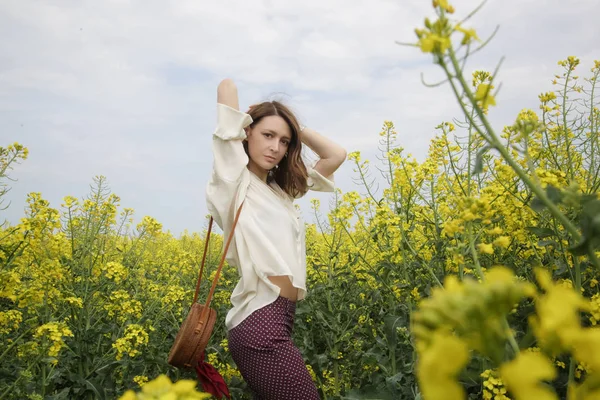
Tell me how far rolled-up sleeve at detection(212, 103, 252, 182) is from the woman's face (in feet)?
0.49

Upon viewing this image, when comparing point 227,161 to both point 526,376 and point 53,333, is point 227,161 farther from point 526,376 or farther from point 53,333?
point 526,376

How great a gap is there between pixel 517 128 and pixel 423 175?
1786mm

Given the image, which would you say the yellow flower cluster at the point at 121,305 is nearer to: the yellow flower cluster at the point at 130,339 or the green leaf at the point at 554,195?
the yellow flower cluster at the point at 130,339

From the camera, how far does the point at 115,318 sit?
11.3ft

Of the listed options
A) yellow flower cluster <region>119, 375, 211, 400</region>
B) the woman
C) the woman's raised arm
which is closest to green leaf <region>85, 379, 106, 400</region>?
the woman

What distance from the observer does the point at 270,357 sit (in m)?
2.28

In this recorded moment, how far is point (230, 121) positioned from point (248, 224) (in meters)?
0.52

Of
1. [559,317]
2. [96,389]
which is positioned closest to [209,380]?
[96,389]

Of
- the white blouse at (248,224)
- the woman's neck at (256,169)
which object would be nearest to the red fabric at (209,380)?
the white blouse at (248,224)

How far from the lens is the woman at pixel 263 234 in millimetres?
2297

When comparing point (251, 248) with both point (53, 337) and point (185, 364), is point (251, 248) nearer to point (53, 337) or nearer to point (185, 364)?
point (185, 364)

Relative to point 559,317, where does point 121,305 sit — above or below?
below

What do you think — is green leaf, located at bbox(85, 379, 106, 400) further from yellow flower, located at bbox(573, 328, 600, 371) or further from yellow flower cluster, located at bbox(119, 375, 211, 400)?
yellow flower, located at bbox(573, 328, 600, 371)

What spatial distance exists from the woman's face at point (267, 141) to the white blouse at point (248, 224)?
11 cm
